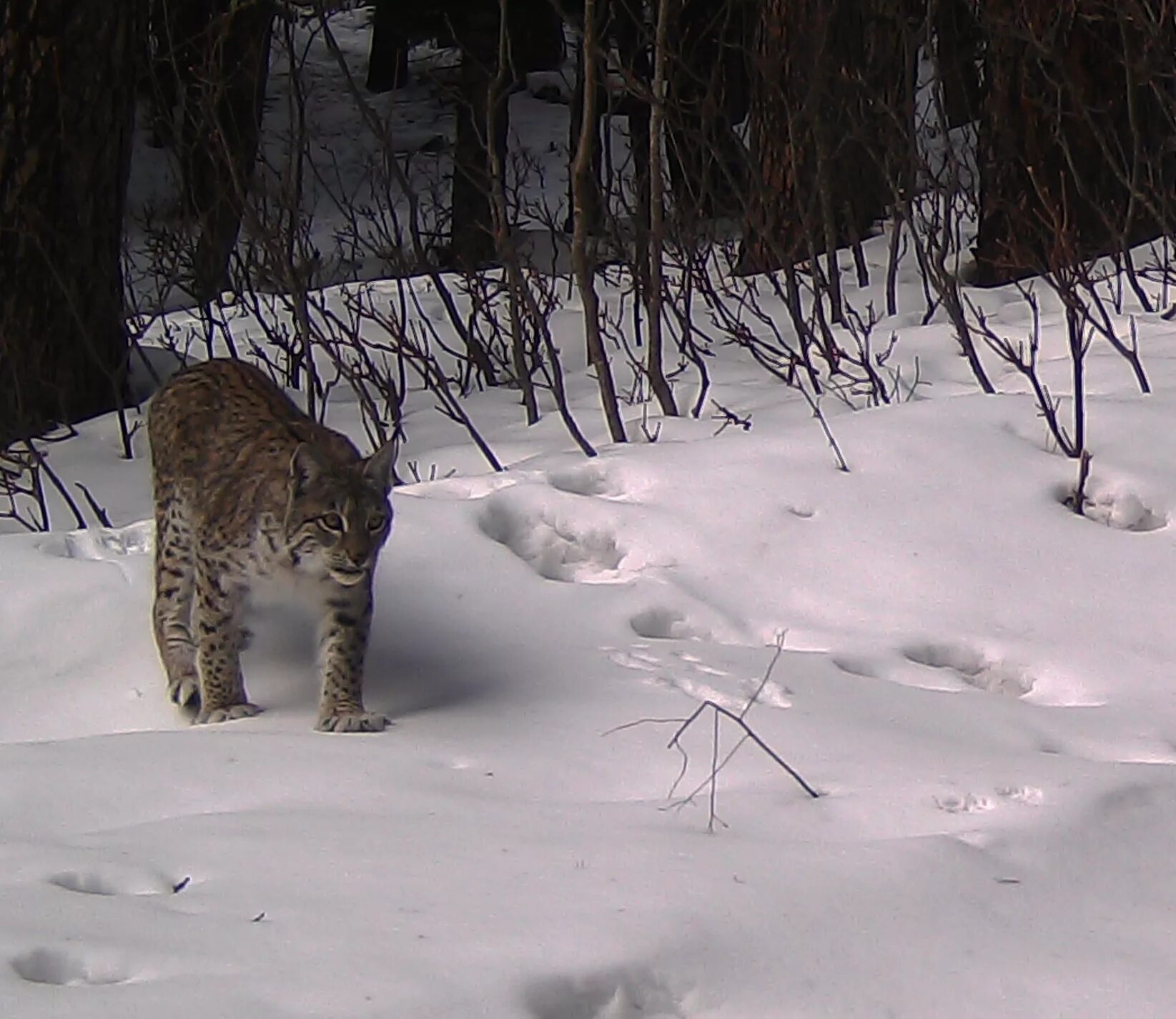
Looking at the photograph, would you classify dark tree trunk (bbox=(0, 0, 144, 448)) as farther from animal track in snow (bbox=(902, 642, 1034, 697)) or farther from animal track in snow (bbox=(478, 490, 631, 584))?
animal track in snow (bbox=(902, 642, 1034, 697))

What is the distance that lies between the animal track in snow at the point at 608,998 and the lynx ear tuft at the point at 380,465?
6.79 feet

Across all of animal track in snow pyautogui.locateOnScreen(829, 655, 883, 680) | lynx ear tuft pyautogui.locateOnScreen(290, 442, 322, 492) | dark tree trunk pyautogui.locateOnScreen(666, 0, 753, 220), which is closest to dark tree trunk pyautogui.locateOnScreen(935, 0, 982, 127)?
dark tree trunk pyautogui.locateOnScreen(666, 0, 753, 220)

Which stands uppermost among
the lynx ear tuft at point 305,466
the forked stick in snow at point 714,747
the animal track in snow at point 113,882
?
the lynx ear tuft at point 305,466

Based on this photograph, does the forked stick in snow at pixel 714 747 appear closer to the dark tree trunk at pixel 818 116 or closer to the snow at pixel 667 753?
the snow at pixel 667 753

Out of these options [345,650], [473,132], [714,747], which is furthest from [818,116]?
[714,747]

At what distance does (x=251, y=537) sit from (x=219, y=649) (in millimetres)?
293

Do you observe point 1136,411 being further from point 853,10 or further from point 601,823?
point 853,10

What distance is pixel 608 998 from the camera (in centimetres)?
251

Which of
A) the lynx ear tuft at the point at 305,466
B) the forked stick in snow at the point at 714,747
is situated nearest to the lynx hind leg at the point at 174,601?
the lynx ear tuft at the point at 305,466

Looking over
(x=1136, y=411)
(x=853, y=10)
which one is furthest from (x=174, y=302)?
(x=1136, y=411)

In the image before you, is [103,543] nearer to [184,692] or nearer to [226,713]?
[184,692]

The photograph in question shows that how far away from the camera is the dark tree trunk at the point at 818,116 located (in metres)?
7.91

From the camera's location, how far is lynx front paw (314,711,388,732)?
4.11m

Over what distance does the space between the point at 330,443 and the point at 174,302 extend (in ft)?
27.1
